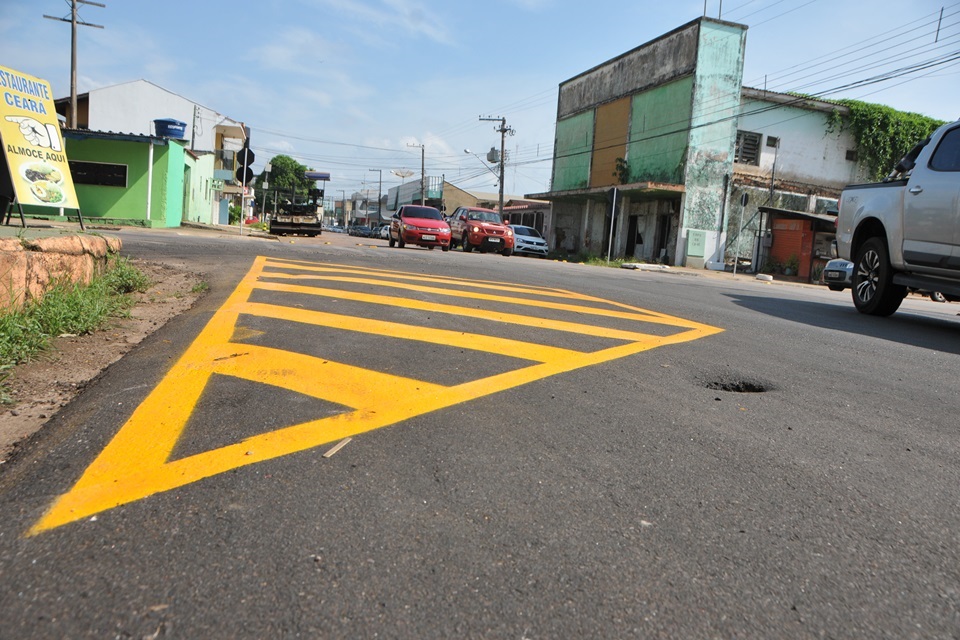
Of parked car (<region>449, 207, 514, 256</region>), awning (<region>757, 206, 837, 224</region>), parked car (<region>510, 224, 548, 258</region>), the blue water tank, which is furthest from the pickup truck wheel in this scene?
the blue water tank

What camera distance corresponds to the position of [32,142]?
7.79m

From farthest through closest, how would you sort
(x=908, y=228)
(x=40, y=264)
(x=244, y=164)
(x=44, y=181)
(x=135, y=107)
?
(x=135, y=107), (x=244, y=164), (x=44, y=181), (x=908, y=228), (x=40, y=264)

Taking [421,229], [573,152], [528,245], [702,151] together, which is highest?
[573,152]

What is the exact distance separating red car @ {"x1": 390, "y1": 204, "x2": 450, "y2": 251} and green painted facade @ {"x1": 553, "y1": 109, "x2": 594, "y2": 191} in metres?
15.6

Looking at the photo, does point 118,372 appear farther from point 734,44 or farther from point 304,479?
point 734,44

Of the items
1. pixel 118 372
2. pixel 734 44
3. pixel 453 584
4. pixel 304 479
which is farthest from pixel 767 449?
pixel 734 44

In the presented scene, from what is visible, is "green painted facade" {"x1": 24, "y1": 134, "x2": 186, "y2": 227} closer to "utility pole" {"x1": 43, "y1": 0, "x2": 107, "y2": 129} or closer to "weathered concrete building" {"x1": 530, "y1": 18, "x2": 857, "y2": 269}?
"utility pole" {"x1": 43, "y1": 0, "x2": 107, "y2": 129}

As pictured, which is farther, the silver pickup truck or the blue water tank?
the blue water tank

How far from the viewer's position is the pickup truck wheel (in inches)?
306

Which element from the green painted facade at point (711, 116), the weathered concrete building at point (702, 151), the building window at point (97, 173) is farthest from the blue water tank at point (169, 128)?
the green painted facade at point (711, 116)

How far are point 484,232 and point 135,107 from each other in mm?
23198

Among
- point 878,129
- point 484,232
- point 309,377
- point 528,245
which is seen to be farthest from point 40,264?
point 878,129

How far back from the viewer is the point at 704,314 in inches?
280

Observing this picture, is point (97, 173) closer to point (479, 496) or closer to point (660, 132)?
point (660, 132)
